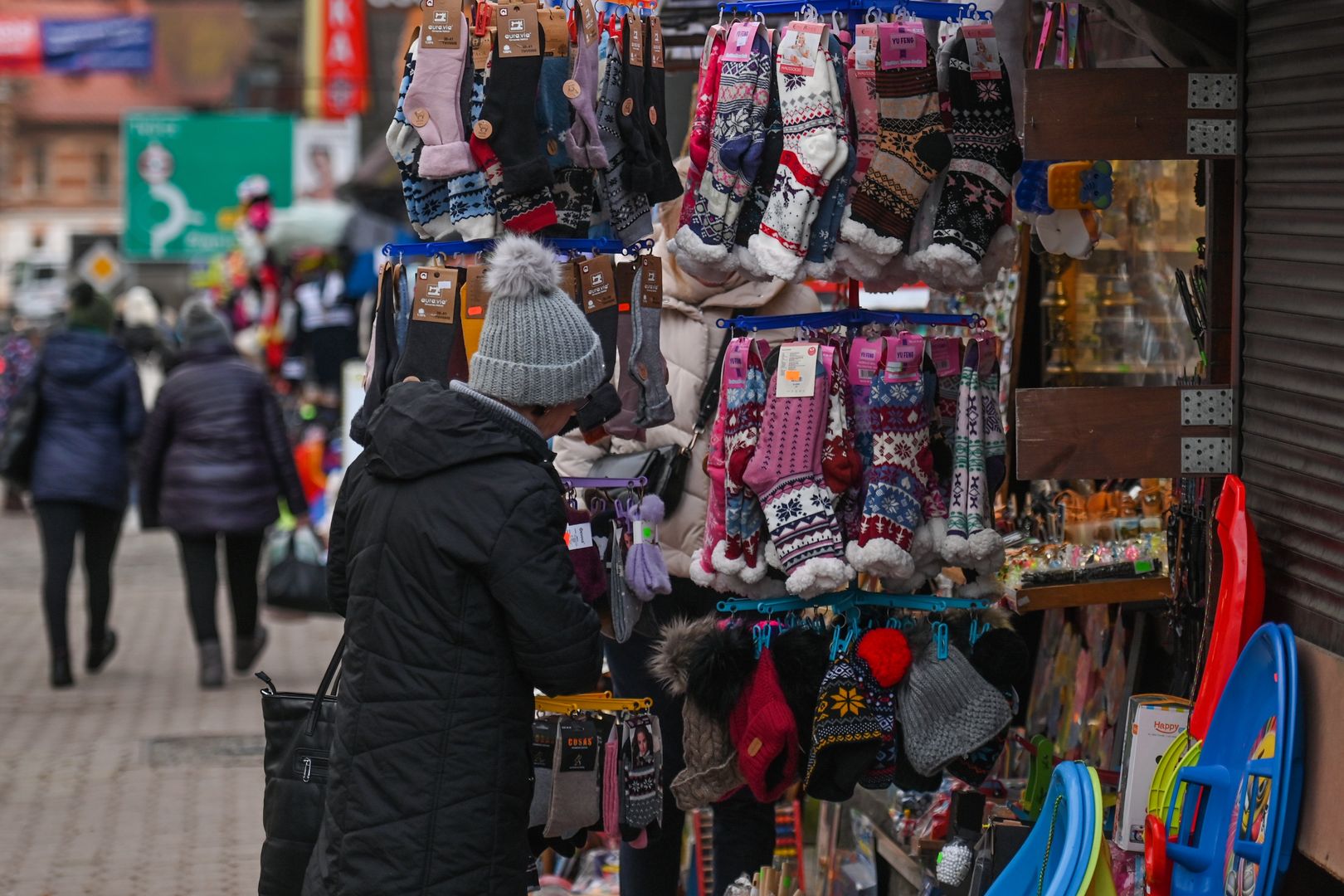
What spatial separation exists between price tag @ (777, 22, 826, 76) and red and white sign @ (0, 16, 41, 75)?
3297cm

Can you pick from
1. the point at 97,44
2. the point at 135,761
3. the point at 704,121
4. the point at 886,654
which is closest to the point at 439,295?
the point at 704,121

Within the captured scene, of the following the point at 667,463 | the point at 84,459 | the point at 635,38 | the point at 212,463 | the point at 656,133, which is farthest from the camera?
the point at 84,459

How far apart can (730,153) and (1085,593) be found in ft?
4.67

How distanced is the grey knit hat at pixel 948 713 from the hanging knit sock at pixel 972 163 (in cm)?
94

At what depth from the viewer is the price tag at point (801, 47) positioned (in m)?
4.11

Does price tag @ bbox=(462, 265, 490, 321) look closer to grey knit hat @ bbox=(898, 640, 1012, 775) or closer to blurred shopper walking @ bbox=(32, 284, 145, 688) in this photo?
grey knit hat @ bbox=(898, 640, 1012, 775)

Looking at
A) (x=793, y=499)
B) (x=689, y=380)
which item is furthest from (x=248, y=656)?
Result: (x=793, y=499)

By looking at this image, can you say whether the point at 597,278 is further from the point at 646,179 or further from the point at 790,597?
the point at 790,597

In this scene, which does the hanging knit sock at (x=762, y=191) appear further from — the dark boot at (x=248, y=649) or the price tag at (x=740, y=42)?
the dark boot at (x=248, y=649)

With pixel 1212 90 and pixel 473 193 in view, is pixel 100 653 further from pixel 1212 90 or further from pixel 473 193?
pixel 1212 90

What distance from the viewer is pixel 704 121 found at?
435cm

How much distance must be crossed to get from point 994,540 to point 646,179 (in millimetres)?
1282

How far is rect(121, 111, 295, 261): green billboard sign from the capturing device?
25766mm

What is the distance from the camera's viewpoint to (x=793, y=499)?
414cm
